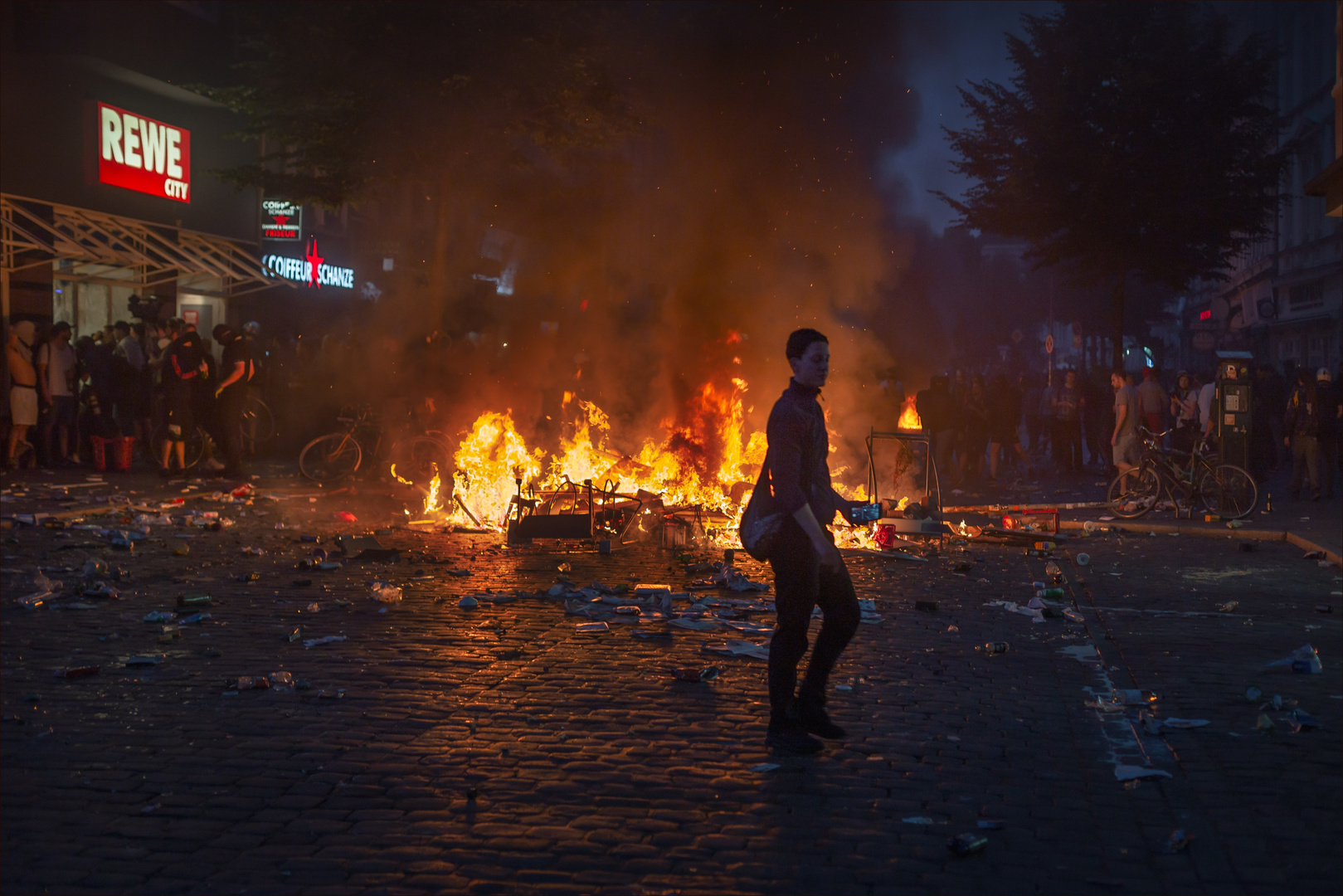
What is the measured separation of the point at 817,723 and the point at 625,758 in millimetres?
877

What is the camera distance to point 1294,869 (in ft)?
12.1

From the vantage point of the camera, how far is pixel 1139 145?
23.3 metres

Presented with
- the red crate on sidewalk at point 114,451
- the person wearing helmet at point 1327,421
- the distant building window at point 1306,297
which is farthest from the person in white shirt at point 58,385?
the distant building window at point 1306,297

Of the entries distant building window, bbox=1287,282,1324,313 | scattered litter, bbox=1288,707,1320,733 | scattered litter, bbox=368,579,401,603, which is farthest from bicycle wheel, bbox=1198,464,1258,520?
distant building window, bbox=1287,282,1324,313

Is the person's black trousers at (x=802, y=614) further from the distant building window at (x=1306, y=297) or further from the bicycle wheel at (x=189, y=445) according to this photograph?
the distant building window at (x=1306, y=297)

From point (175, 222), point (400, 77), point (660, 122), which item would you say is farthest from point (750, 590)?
point (175, 222)

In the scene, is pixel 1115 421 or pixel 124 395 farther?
pixel 1115 421

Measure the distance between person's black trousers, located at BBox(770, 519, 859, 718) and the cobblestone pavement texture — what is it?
27 centimetres

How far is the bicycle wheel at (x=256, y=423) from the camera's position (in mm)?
19781

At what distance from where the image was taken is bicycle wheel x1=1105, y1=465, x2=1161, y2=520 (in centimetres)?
1462

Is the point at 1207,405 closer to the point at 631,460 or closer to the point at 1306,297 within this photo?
the point at 631,460

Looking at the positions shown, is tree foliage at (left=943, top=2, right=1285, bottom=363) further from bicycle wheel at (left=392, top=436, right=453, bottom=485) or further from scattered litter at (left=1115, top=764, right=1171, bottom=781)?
scattered litter at (left=1115, top=764, right=1171, bottom=781)

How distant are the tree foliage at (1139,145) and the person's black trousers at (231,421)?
53.2 feet

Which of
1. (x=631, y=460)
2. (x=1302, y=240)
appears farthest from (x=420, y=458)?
(x=1302, y=240)
